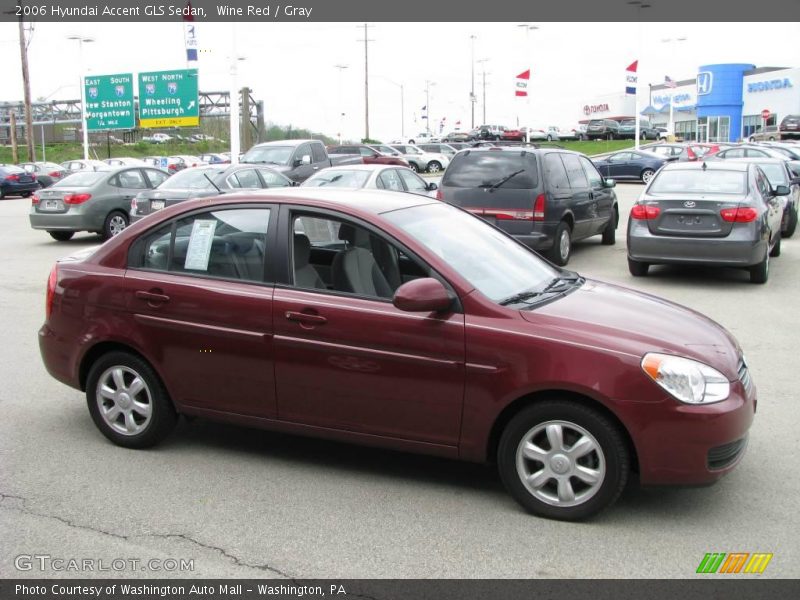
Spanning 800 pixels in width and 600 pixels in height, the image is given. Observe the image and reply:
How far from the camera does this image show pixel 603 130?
65000 mm

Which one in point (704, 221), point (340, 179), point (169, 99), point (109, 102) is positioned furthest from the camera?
point (109, 102)

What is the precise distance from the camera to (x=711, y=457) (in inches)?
167

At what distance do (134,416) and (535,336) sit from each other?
2633 millimetres

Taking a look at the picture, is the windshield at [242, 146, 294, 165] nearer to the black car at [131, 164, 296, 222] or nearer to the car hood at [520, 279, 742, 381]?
the black car at [131, 164, 296, 222]

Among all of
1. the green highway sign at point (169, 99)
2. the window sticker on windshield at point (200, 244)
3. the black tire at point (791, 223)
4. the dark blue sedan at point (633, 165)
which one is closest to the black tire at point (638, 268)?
the black tire at point (791, 223)

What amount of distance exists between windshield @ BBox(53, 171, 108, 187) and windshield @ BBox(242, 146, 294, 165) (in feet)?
16.6

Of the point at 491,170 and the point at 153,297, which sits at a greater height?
the point at 491,170

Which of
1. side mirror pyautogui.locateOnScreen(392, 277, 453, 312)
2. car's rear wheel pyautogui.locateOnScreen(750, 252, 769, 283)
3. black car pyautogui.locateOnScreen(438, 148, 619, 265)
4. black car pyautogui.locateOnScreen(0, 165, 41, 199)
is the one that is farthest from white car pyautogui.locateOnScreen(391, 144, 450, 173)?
side mirror pyautogui.locateOnScreen(392, 277, 453, 312)

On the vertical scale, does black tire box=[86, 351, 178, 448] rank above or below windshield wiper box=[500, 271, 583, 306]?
below

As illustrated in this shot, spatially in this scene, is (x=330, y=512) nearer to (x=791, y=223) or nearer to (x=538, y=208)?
(x=538, y=208)

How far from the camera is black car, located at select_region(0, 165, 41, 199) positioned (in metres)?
34.8

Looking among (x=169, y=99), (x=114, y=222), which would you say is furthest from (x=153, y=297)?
(x=169, y=99)

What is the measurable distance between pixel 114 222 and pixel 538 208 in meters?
9.45
